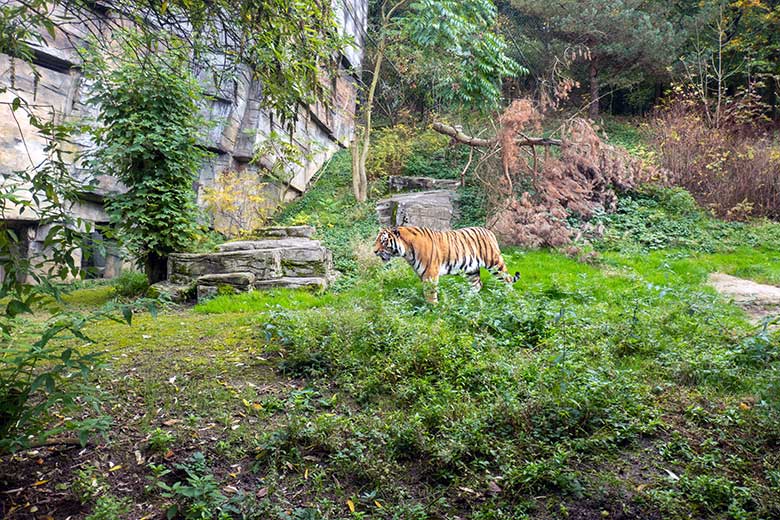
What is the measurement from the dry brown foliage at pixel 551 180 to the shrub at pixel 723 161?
1.78m

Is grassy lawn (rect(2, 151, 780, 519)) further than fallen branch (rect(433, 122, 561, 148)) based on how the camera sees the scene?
No

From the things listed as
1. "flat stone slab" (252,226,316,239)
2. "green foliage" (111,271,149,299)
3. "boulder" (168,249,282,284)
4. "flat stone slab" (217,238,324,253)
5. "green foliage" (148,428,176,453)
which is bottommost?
"green foliage" (148,428,176,453)

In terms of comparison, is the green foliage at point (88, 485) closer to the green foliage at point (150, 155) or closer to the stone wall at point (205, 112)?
the stone wall at point (205, 112)

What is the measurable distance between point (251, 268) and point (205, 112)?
23.2 feet

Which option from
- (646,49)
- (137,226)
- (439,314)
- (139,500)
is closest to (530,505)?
(139,500)

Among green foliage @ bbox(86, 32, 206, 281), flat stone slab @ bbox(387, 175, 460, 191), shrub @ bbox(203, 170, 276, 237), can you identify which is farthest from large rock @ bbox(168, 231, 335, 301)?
flat stone slab @ bbox(387, 175, 460, 191)

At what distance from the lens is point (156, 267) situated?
28.9ft

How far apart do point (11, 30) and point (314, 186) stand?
14265 mm

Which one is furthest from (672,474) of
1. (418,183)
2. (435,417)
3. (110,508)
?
(418,183)

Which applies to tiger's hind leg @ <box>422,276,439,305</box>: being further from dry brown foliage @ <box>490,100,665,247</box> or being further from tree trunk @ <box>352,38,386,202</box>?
tree trunk @ <box>352,38,386,202</box>

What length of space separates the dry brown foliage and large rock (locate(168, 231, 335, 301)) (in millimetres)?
4615

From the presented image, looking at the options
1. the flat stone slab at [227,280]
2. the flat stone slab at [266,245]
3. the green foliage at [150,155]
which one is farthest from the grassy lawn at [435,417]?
the flat stone slab at [266,245]

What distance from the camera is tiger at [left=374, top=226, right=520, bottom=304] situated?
314 inches

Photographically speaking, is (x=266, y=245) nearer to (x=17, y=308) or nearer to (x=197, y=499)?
(x=197, y=499)
